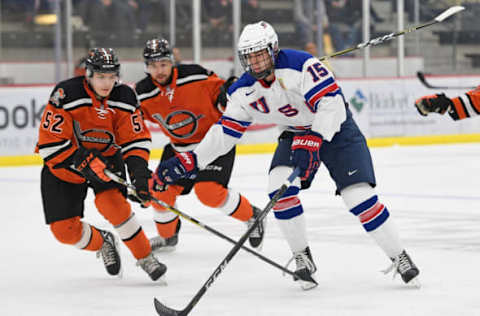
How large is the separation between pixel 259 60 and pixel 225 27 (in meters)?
7.72

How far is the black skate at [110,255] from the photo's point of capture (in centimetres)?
436

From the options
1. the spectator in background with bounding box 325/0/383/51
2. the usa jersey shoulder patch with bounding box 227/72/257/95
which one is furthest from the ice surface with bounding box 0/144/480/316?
the spectator in background with bounding box 325/0/383/51

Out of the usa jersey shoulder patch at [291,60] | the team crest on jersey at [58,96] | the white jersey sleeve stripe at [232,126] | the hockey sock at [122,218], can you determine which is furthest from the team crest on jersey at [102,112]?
the usa jersey shoulder patch at [291,60]

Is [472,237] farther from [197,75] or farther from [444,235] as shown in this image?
[197,75]

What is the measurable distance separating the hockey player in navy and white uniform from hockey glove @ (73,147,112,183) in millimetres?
232

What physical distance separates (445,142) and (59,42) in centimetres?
497

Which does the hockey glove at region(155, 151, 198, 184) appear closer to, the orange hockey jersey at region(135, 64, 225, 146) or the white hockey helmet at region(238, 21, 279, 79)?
the white hockey helmet at region(238, 21, 279, 79)

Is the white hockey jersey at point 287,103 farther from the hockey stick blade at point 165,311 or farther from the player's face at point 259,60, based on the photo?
the hockey stick blade at point 165,311

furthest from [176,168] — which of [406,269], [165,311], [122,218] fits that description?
[406,269]

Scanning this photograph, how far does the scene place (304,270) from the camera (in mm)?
4016

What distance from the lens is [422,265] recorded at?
445cm

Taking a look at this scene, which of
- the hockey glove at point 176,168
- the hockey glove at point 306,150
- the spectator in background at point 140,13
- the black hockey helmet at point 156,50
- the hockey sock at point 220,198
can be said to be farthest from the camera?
the spectator in background at point 140,13

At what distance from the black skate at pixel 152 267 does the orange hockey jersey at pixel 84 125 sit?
0.45 metres

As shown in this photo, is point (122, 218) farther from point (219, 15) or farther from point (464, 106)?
point (219, 15)
